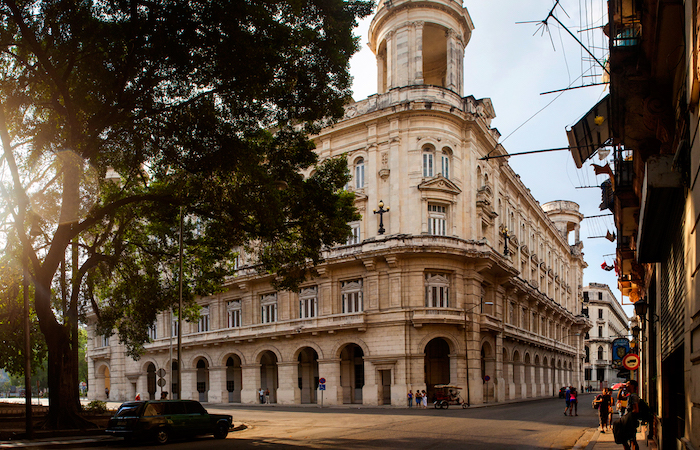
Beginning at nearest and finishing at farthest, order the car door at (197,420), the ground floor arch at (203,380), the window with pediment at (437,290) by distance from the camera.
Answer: the car door at (197,420)
the window with pediment at (437,290)
the ground floor arch at (203,380)

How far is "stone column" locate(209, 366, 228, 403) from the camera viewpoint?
49031 mm

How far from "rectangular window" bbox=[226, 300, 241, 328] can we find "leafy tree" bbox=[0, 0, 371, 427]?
2622cm

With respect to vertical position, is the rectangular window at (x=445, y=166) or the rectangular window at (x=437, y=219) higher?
the rectangular window at (x=445, y=166)

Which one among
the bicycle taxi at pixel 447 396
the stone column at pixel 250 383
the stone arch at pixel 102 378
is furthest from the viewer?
the stone arch at pixel 102 378

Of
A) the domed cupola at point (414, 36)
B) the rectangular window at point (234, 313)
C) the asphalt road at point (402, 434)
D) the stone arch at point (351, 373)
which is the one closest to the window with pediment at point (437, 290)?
the stone arch at point (351, 373)

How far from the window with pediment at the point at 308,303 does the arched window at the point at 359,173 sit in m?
8.04

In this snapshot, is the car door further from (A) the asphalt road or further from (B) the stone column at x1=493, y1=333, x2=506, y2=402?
(B) the stone column at x1=493, y1=333, x2=506, y2=402

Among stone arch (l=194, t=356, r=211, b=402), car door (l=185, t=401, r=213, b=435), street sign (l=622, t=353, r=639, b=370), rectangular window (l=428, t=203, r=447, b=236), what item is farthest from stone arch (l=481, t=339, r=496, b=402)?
car door (l=185, t=401, r=213, b=435)

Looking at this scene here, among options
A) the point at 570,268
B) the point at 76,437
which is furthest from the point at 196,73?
the point at 570,268

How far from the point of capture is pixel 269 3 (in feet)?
57.3

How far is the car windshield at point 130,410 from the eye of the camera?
1717cm

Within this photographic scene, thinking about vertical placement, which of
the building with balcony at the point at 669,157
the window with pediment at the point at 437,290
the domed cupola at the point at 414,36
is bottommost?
the window with pediment at the point at 437,290

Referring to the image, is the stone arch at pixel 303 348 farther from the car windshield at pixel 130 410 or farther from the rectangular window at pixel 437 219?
the car windshield at pixel 130 410

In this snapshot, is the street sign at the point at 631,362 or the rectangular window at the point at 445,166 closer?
the street sign at the point at 631,362
